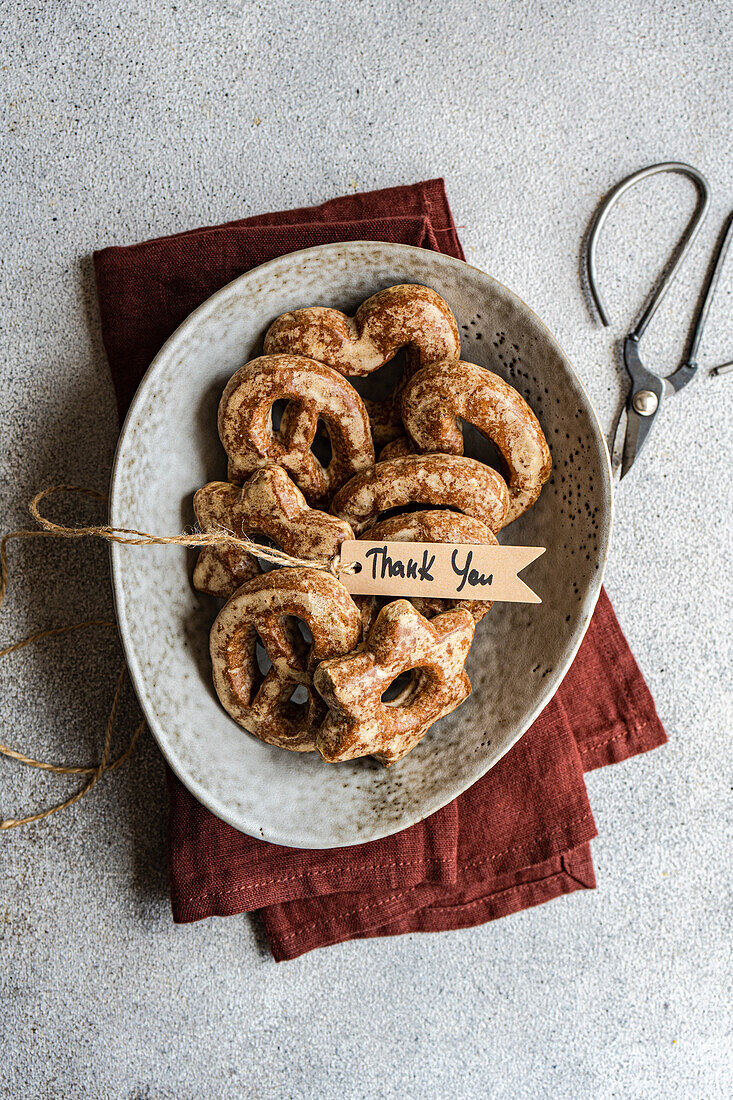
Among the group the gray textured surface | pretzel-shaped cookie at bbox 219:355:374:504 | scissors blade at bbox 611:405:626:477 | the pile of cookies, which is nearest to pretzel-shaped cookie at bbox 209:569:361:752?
the pile of cookies

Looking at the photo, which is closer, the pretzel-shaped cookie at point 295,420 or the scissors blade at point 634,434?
the pretzel-shaped cookie at point 295,420

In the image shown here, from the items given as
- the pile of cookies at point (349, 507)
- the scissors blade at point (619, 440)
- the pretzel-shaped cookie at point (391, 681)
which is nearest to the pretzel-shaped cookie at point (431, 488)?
the pile of cookies at point (349, 507)

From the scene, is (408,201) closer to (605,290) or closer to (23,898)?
(605,290)

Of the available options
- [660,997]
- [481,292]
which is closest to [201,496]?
[481,292]

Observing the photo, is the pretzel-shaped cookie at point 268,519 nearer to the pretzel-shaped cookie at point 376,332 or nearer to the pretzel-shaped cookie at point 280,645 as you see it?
the pretzel-shaped cookie at point 280,645

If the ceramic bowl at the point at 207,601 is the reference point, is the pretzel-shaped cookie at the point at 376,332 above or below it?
above

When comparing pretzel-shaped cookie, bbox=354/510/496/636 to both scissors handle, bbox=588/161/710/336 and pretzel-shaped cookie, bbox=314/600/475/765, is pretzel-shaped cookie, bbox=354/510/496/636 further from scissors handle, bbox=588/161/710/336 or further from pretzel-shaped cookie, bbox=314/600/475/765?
scissors handle, bbox=588/161/710/336
